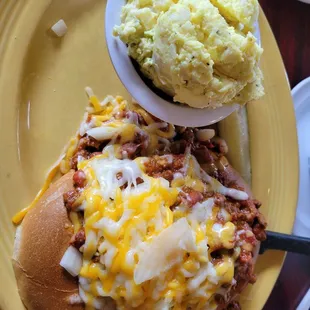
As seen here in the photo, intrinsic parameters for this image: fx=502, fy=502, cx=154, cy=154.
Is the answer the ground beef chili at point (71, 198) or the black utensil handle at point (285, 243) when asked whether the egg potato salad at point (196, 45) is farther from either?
the black utensil handle at point (285, 243)

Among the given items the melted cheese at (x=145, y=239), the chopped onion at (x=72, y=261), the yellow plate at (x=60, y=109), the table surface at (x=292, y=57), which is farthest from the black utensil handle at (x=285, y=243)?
the chopped onion at (x=72, y=261)

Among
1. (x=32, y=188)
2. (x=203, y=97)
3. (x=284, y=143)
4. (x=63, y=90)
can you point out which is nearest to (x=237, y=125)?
(x=284, y=143)

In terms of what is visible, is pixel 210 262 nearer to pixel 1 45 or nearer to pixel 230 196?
pixel 230 196

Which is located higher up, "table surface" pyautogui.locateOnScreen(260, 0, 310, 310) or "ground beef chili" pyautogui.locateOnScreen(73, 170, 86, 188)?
"ground beef chili" pyautogui.locateOnScreen(73, 170, 86, 188)

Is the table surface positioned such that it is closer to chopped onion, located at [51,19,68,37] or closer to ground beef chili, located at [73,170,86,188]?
chopped onion, located at [51,19,68,37]

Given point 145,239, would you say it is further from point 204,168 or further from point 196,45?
point 196,45

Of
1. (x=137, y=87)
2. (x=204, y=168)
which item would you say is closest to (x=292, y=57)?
(x=204, y=168)

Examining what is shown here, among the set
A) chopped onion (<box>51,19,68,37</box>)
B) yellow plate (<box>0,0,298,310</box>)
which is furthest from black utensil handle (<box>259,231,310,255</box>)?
chopped onion (<box>51,19,68,37</box>)
